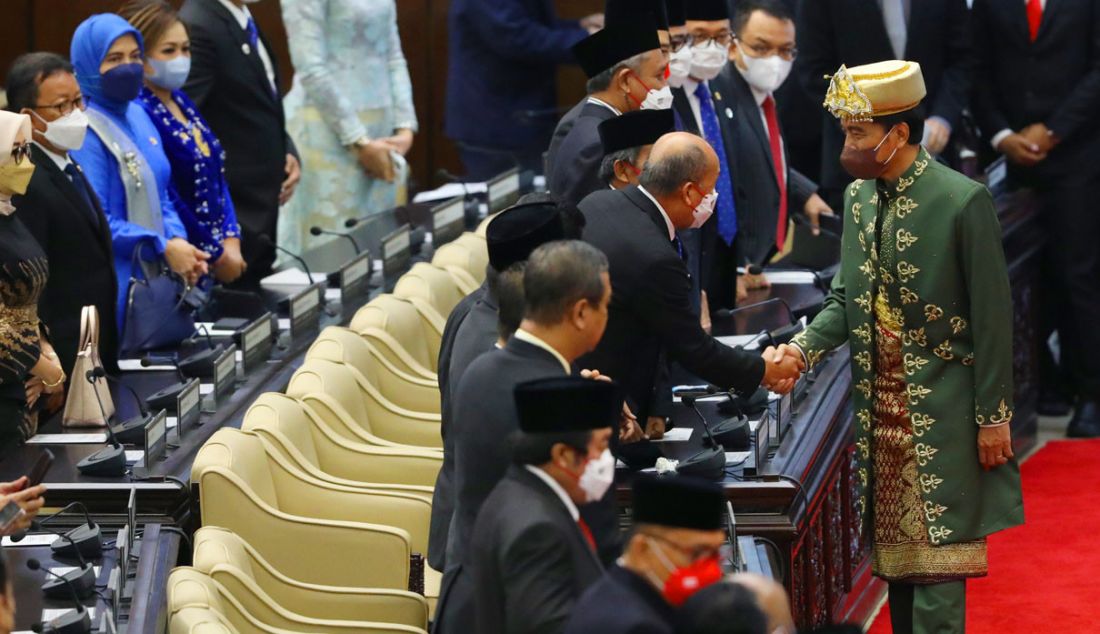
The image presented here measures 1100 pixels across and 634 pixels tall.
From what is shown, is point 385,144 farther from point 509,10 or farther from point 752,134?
point 752,134

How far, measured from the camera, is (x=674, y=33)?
6.20m

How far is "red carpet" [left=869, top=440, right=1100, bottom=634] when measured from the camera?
563 cm

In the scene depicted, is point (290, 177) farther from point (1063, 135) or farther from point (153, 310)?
A: point (1063, 135)

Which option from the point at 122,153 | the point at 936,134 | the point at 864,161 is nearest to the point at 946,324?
the point at 864,161

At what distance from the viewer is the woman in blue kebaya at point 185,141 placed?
20.5 feet

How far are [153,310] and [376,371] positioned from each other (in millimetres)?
676

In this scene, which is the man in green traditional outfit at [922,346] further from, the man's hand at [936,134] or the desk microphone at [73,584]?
the man's hand at [936,134]

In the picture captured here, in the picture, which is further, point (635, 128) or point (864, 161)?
point (635, 128)

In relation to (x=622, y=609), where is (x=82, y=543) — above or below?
below

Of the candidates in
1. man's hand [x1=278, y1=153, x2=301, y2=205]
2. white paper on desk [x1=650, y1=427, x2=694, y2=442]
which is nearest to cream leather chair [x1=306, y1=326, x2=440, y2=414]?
white paper on desk [x1=650, y1=427, x2=694, y2=442]

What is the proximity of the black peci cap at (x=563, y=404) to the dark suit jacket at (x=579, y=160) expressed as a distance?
1986mm

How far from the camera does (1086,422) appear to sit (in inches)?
303

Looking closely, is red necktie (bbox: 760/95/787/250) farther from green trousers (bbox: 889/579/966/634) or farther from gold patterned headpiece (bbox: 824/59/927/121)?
green trousers (bbox: 889/579/966/634)

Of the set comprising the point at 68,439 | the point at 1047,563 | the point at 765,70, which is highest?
the point at 765,70
